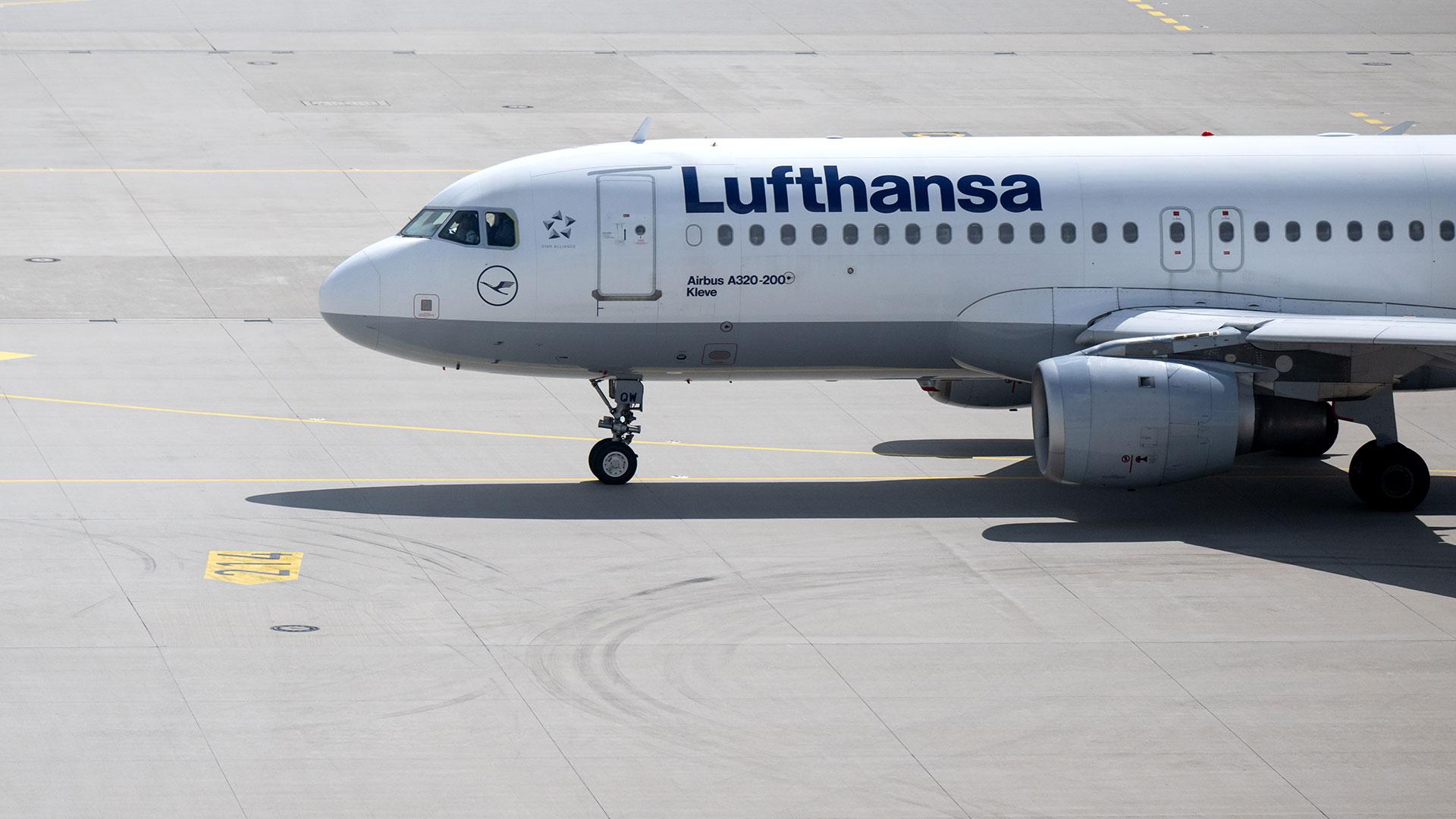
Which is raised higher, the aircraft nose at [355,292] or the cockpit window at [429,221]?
the cockpit window at [429,221]

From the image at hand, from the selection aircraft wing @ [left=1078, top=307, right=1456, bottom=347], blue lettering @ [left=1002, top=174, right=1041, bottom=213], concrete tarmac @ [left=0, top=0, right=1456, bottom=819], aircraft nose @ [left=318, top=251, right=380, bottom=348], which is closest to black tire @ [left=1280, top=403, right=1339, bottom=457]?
concrete tarmac @ [left=0, top=0, right=1456, bottom=819]

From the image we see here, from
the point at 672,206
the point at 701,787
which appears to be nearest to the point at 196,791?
the point at 701,787

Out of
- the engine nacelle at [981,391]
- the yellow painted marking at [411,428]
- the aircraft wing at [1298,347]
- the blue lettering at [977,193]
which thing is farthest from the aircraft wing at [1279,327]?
the yellow painted marking at [411,428]

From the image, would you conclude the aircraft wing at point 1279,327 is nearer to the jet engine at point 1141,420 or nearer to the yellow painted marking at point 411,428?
the jet engine at point 1141,420

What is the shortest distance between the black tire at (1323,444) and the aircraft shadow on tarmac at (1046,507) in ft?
1.70

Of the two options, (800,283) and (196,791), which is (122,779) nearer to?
(196,791)

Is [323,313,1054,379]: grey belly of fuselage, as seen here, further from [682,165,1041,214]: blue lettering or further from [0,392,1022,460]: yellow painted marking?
[0,392,1022,460]: yellow painted marking

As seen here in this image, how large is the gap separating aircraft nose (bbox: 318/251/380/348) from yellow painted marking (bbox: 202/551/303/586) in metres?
3.67

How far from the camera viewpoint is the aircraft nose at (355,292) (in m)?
24.8

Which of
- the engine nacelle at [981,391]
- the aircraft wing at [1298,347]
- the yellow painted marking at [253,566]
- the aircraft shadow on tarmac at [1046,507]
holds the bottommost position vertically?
the aircraft shadow on tarmac at [1046,507]

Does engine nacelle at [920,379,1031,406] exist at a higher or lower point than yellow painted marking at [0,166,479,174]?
lower

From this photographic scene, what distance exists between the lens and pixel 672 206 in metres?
24.9

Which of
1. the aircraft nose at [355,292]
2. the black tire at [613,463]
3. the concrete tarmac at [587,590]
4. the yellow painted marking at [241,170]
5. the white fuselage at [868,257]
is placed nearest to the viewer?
the concrete tarmac at [587,590]

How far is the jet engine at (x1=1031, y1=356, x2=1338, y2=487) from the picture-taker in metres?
23.1
